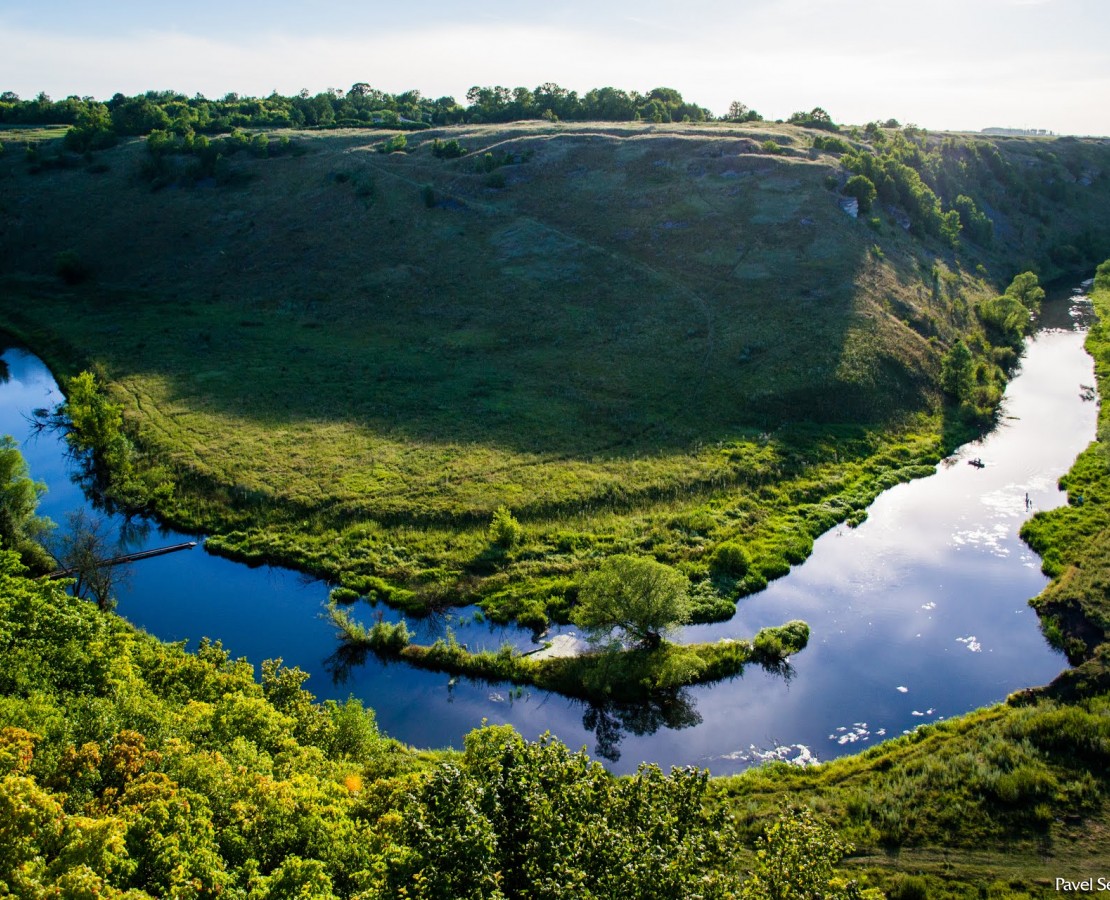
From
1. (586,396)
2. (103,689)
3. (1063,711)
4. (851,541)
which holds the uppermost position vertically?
(586,396)

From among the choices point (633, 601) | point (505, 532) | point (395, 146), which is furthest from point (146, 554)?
point (395, 146)

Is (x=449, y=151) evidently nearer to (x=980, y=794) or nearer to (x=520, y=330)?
(x=520, y=330)

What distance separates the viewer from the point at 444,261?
301 feet

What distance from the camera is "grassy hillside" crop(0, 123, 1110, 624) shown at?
49.8 m

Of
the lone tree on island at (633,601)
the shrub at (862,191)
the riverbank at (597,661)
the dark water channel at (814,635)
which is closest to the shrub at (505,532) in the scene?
the dark water channel at (814,635)

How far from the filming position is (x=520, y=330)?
254 ft

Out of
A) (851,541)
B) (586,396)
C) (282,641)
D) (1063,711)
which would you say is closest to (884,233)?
(586,396)

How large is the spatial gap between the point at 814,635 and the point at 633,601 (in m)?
10.7

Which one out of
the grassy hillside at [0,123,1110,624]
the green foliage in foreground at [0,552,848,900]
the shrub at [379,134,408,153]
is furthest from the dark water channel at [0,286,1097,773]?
the shrub at [379,134,408,153]

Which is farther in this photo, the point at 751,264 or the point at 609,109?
the point at 609,109

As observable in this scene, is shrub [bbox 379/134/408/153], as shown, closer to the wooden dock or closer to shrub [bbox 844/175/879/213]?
shrub [bbox 844/175/879/213]

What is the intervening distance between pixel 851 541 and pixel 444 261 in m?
60.3

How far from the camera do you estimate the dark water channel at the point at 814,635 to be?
112 ft

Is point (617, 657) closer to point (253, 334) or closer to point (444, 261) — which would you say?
point (253, 334)
